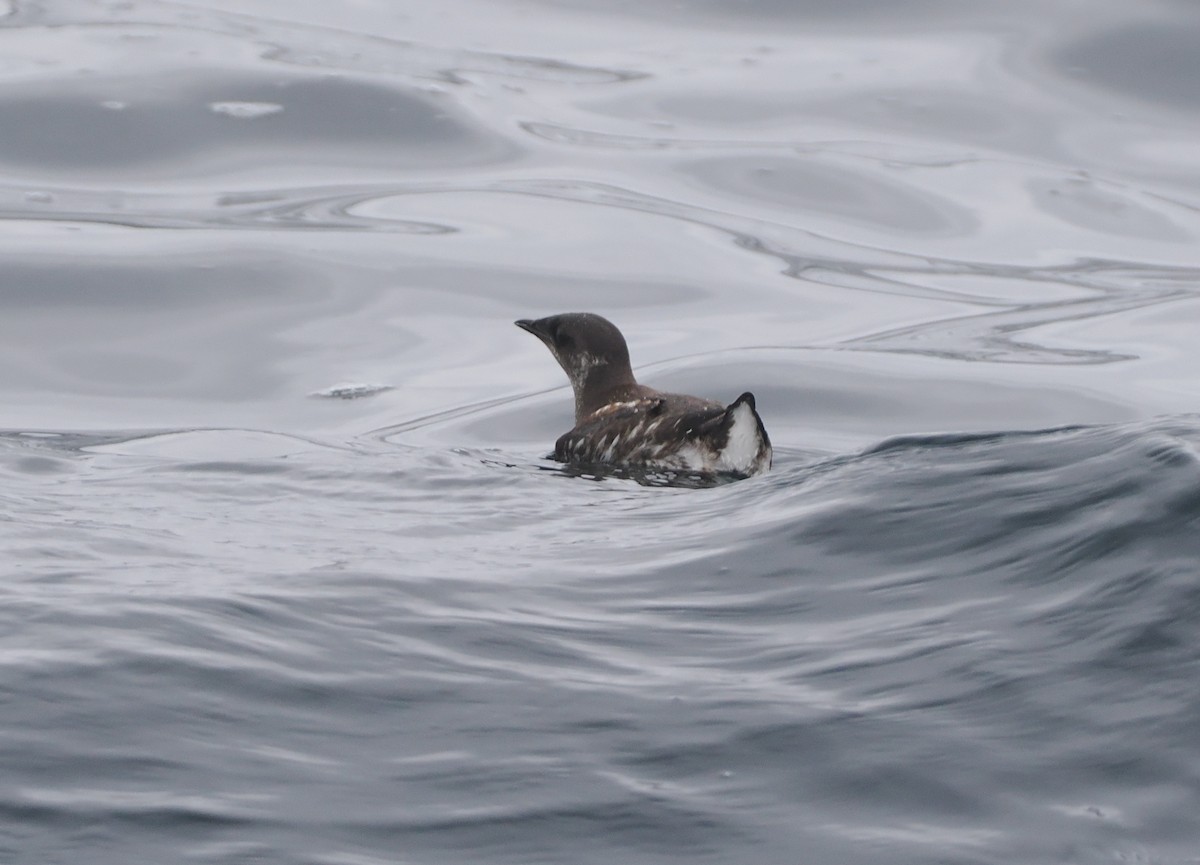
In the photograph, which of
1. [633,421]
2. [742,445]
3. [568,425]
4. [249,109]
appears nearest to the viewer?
[742,445]

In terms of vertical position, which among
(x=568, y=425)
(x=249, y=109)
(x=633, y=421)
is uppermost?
(x=249, y=109)

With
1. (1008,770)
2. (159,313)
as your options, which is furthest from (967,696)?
(159,313)

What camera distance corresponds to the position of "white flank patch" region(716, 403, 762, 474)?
6.82 metres

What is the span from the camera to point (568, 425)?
9828mm

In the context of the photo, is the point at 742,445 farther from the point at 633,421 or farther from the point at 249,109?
the point at 249,109

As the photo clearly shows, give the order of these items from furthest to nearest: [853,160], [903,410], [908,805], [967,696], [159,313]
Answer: [853,160] < [159,313] < [903,410] < [967,696] < [908,805]

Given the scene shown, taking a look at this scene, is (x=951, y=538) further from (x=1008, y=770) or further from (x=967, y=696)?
(x=1008, y=770)

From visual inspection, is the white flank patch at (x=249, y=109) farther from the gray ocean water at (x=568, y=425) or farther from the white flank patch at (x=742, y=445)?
the white flank patch at (x=742, y=445)

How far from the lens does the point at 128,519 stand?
534cm

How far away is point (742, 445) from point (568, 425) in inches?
119

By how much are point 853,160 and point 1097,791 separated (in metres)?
11.5

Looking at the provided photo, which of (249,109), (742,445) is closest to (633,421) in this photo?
(742,445)

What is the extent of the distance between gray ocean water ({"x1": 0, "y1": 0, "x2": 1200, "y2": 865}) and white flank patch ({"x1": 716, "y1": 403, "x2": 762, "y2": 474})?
1.41ft

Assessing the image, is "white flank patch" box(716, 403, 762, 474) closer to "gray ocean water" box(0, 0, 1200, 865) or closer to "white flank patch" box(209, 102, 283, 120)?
"gray ocean water" box(0, 0, 1200, 865)
